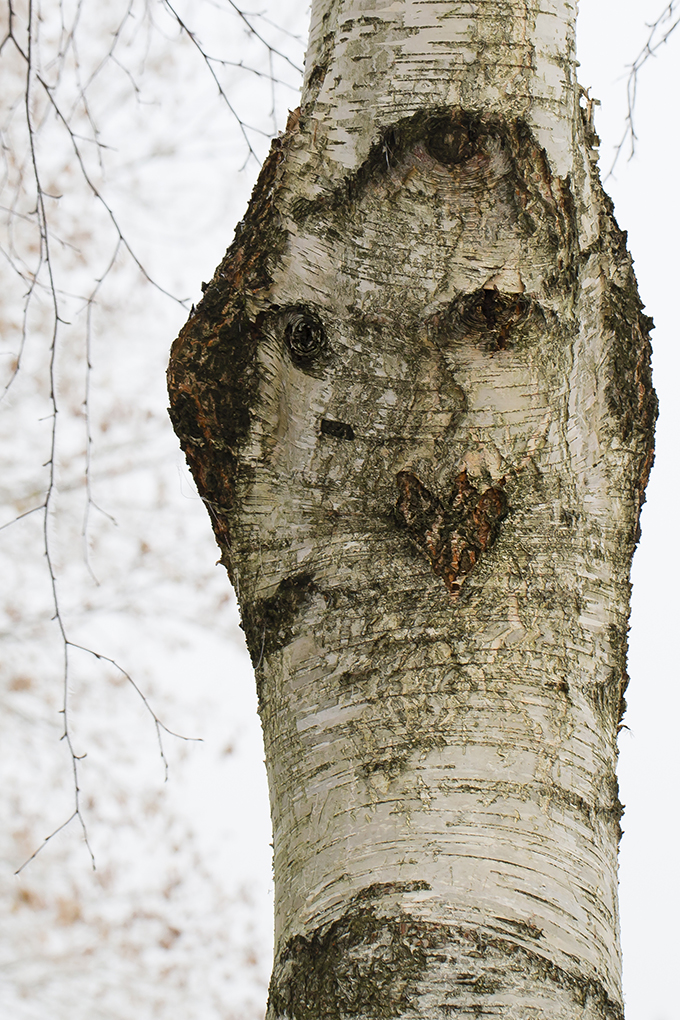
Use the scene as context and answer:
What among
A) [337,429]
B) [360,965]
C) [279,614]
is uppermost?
[337,429]

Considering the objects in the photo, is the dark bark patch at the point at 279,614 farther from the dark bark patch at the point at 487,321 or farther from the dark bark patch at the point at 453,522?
the dark bark patch at the point at 487,321

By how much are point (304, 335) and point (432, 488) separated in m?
0.20

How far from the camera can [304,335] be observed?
83 centimetres

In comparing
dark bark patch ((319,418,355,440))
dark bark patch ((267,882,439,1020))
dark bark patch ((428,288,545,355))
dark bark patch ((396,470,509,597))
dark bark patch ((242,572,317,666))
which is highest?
dark bark patch ((428,288,545,355))

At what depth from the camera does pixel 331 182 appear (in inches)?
33.1

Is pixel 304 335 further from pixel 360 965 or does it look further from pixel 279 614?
pixel 360 965

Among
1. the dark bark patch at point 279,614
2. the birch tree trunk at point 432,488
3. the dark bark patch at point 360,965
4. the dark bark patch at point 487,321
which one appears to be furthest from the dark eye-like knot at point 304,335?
the dark bark patch at point 360,965

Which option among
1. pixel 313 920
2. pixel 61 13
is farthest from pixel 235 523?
pixel 61 13

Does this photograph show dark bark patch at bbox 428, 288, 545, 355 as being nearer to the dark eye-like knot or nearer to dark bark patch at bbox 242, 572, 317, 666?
the dark eye-like knot

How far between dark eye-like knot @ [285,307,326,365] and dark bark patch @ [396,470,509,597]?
0.15 metres

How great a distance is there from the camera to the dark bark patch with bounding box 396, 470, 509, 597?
768 millimetres

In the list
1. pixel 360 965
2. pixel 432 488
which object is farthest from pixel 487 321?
pixel 360 965

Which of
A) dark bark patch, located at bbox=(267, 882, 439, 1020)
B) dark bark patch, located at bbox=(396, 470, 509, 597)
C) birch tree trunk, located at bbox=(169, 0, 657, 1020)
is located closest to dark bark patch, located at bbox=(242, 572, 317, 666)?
birch tree trunk, located at bbox=(169, 0, 657, 1020)

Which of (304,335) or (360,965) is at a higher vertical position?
(304,335)
